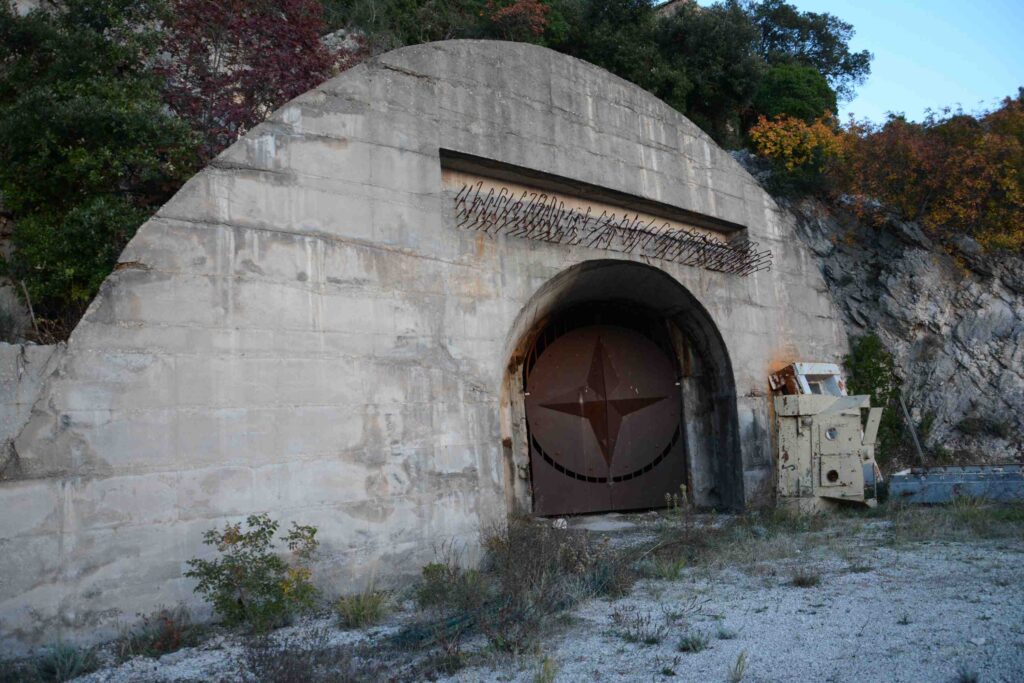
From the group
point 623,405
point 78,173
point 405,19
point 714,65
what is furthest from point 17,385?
point 714,65

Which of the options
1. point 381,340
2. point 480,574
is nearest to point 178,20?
point 381,340

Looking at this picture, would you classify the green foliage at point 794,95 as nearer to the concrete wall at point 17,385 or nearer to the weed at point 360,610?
the weed at point 360,610

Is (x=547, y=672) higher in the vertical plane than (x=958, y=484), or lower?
lower

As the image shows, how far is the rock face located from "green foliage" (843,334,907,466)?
0.79 metres

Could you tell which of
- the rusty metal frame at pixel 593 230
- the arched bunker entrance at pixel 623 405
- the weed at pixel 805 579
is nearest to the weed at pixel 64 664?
the rusty metal frame at pixel 593 230

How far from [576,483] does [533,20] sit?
10257 mm

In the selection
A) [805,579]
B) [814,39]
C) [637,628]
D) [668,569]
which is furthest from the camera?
[814,39]

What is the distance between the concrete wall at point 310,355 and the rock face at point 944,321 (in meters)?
7.50

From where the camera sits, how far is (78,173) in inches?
287

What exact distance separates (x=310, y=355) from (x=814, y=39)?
2411 cm

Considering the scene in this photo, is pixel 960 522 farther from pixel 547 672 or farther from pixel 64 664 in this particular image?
pixel 64 664

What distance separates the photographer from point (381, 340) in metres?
6.64

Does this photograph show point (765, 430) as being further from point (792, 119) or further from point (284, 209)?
point (792, 119)

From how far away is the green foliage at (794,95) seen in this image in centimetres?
1802
